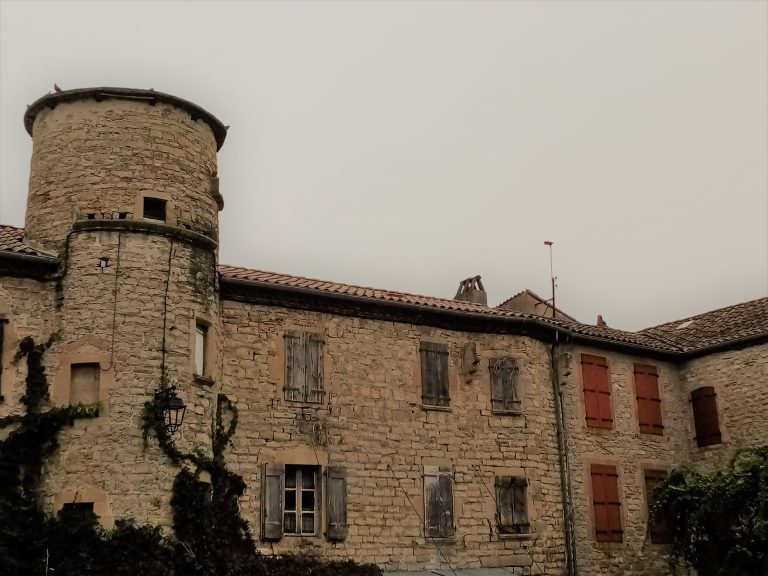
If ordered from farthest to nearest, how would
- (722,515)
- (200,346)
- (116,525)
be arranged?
(722,515) < (200,346) < (116,525)

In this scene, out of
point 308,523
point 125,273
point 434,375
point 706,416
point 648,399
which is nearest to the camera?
point 125,273

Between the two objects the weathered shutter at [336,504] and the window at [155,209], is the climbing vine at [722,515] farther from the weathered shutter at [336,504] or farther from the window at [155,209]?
the window at [155,209]

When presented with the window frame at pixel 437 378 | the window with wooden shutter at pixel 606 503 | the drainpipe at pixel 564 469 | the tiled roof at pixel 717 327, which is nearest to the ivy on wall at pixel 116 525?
the window frame at pixel 437 378

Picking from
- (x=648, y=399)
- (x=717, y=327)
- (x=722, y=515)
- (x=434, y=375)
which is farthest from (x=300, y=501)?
(x=717, y=327)

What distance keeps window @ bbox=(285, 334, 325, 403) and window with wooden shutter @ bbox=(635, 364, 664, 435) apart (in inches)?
315

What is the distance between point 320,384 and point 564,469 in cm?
571

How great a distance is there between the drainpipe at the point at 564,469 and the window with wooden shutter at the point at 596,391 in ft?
2.40

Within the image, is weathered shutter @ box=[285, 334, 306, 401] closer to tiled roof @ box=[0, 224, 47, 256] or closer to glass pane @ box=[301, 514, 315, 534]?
glass pane @ box=[301, 514, 315, 534]

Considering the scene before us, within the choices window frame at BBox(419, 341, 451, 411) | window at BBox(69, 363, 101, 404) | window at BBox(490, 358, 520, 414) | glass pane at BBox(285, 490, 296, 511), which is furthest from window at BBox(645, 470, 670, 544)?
window at BBox(69, 363, 101, 404)

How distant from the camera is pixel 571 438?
19.0m

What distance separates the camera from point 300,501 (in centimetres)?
1584

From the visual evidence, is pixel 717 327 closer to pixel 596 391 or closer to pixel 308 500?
pixel 596 391

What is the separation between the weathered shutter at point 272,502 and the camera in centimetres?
1527

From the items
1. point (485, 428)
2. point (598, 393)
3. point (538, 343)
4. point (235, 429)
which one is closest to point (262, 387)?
point (235, 429)
